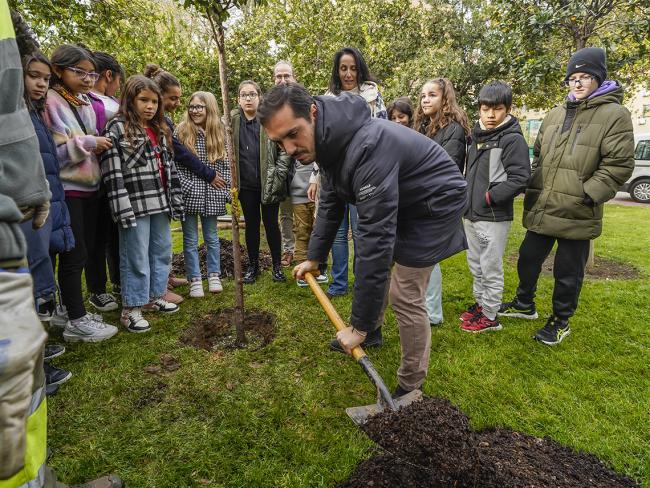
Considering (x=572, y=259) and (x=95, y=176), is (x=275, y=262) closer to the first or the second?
(x=95, y=176)

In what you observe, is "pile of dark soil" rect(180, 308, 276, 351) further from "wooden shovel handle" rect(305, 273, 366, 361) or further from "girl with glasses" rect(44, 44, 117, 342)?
"wooden shovel handle" rect(305, 273, 366, 361)

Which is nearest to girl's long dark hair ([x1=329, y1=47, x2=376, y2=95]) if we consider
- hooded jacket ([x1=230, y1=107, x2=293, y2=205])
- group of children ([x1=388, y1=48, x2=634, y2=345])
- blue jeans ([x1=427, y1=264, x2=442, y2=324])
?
group of children ([x1=388, y1=48, x2=634, y2=345])

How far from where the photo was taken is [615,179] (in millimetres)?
3252

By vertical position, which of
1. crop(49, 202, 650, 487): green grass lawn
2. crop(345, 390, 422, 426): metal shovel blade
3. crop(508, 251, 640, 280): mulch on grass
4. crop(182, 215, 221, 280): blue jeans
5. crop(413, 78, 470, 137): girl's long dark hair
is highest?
crop(413, 78, 470, 137): girl's long dark hair

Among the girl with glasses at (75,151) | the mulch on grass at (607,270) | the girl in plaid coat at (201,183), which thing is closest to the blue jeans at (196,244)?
the girl in plaid coat at (201,183)

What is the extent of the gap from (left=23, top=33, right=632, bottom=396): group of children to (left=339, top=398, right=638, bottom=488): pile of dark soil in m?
1.48

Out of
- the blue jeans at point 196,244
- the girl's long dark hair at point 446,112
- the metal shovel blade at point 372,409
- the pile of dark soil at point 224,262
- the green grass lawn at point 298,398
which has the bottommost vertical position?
the pile of dark soil at point 224,262

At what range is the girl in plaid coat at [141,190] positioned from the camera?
357 cm

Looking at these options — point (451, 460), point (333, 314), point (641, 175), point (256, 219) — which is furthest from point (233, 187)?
point (641, 175)

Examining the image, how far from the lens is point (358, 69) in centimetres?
413

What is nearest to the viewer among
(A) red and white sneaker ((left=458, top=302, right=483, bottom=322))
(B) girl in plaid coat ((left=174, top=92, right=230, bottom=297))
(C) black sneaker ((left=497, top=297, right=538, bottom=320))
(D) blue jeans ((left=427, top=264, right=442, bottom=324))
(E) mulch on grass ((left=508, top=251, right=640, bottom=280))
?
(D) blue jeans ((left=427, top=264, right=442, bottom=324))

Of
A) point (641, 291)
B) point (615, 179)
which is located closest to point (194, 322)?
point (615, 179)

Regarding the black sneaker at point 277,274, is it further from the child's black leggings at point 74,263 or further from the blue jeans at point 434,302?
the child's black leggings at point 74,263

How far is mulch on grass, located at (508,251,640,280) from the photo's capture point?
219 inches
